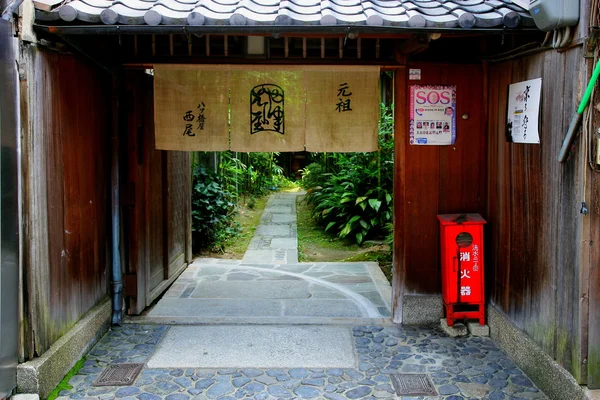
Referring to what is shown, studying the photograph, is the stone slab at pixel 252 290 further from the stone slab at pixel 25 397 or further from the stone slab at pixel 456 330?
the stone slab at pixel 25 397

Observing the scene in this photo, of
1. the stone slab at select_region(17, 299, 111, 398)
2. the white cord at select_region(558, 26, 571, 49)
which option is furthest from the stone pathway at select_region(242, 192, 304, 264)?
the white cord at select_region(558, 26, 571, 49)

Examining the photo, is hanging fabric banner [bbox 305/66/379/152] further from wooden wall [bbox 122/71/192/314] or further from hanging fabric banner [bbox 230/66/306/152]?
wooden wall [bbox 122/71/192/314]

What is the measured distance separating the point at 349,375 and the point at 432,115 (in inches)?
140

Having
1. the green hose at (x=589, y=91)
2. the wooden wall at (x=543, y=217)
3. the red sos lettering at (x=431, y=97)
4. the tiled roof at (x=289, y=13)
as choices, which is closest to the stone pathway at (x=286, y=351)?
the wooden wall at (x=543, y=217)

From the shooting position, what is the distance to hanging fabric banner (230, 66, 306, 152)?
7609 millimetres

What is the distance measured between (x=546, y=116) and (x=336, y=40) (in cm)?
311

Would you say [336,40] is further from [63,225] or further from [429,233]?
[63,225]

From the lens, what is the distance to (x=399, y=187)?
749cm

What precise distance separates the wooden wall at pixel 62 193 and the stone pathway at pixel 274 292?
1.62 meters

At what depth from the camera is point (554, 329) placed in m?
5.36

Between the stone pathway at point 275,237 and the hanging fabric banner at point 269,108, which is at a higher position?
the hanging fabric banner at point 269,108

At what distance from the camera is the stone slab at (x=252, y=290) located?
358 inches

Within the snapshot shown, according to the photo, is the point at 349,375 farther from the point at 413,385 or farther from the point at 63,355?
the point at 63,355

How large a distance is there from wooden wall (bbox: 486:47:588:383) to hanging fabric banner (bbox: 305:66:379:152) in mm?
1584
